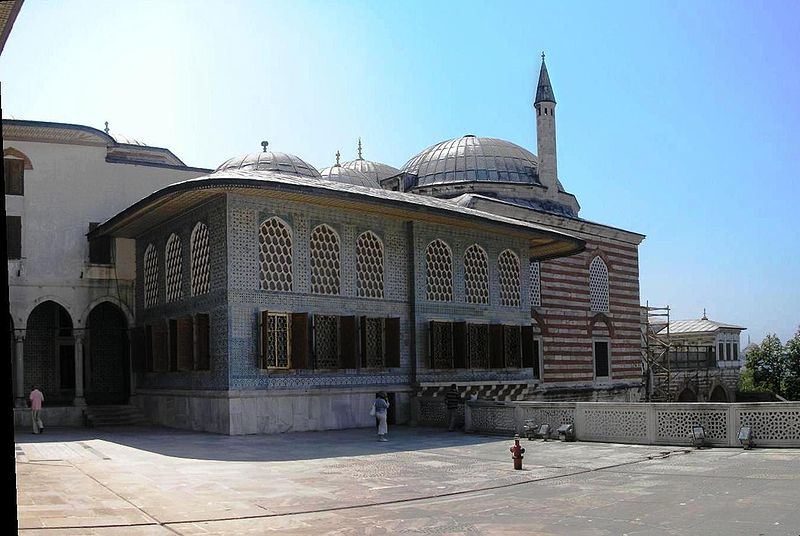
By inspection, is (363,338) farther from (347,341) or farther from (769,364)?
(769,364)

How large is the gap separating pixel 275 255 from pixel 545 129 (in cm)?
1715

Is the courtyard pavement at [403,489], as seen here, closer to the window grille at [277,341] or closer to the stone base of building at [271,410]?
the stone base of building at [271,410]

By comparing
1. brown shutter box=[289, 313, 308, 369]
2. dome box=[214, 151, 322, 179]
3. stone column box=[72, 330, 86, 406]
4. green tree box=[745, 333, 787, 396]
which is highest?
dome box=[214, 151, 322, 179]

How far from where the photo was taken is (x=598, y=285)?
31594mm

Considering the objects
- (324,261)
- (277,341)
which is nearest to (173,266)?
(324,261)

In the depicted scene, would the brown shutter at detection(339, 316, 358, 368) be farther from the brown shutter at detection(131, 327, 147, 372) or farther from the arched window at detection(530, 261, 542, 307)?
the arched window at detection(530, 261, 542, 307)

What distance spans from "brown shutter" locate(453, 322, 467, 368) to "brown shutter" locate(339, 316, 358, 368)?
3259 mm

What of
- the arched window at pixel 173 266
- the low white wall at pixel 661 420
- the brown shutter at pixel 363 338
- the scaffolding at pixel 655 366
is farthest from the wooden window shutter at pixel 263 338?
the scaffolding at pixel 655 366

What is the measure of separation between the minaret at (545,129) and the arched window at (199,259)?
1694cm

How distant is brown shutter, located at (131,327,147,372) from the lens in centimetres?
2208

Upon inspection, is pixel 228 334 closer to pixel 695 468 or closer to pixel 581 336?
pixel 695 468

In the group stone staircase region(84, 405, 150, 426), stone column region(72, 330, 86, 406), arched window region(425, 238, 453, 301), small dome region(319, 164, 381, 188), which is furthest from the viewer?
small dome region(319, 164, 381, 188)

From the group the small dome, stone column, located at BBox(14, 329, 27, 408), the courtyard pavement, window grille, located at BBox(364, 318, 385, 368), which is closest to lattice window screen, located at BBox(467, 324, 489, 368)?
window grille, located at BBox(364, 318, 385, 368)

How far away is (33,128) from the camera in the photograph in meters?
21.5
